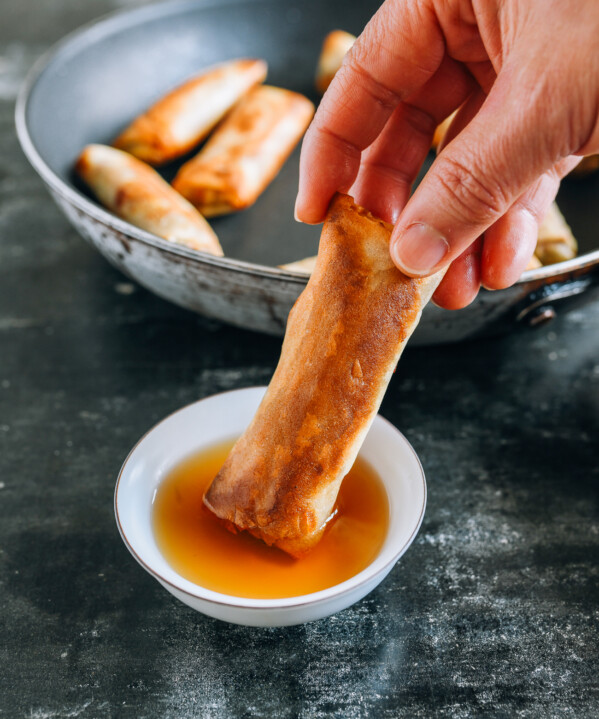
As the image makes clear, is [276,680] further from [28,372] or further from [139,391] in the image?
[28,372]

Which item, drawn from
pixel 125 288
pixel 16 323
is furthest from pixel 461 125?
pixel 16 323

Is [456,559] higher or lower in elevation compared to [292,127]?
lower

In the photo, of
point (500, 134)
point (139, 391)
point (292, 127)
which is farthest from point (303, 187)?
point (292, 127)

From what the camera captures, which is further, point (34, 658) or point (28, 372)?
point (28, 372)

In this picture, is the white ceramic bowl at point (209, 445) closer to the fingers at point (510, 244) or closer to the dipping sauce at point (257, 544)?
the dipping sauce at point (257, 544)

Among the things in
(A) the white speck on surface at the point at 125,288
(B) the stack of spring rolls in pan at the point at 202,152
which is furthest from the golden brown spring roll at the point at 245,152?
(A) the white speck on surface at the point at 125,288

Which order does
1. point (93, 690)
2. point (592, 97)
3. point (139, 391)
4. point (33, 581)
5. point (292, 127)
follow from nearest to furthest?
point (592, 97) → point (93, 690) → point (33, 581) → point (139, 391) → point (292, 127)
